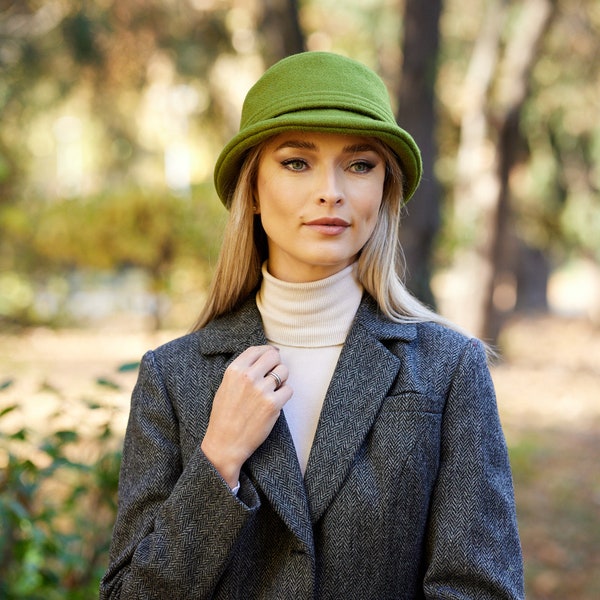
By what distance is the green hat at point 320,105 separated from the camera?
72.1 inches

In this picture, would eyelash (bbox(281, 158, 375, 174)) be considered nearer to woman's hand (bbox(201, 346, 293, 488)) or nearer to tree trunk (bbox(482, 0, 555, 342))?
woman's hand (bbox(201, 346, 293, 488))

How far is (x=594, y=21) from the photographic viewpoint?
12.8 meters

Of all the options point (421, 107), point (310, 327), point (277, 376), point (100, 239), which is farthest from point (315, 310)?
point (100, 239)

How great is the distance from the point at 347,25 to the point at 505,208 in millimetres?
5620

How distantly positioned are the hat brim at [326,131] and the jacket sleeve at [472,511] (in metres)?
0.52

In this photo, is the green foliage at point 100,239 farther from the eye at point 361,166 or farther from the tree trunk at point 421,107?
the eye at point 361,166

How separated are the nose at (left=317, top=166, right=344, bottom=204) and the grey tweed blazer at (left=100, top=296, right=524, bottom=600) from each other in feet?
1.19

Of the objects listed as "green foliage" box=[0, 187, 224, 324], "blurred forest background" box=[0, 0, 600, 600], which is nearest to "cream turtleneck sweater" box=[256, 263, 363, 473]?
"blurred forest background" box=[0, 0, 600, 600]

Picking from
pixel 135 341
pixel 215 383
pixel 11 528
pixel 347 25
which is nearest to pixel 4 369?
pixel 135 341

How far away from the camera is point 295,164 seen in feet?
6.36

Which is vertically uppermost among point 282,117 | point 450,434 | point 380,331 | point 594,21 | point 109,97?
point 594,21

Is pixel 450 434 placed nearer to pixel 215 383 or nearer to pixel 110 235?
pixel 215 383

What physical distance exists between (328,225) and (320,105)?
0.26 m

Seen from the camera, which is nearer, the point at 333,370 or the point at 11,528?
the point at 333,370
